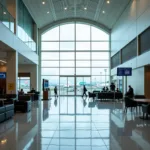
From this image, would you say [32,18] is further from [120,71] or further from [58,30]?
[120,71]

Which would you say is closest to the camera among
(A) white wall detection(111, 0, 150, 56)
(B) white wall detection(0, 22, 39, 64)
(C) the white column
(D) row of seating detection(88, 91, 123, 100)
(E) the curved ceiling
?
(B) white wall detection(0, 22, 39, 64)

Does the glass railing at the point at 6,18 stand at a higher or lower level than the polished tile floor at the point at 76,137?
higher

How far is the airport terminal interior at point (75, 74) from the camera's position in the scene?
630 centimetres

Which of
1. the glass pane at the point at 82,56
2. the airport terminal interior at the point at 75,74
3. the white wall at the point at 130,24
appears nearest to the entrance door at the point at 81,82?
the airport terminal interior at the point at 75,74

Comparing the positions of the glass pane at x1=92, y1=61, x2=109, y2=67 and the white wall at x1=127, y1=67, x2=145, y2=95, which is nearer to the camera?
the white wall at x1=127, y1=67, x2=145, y2=95

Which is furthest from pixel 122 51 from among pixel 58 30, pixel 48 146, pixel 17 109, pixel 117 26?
pixel 48 146

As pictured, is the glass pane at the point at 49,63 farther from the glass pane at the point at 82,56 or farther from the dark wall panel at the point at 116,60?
the dark wall panel at the point at 116,60

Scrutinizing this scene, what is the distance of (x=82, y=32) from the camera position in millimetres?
27562

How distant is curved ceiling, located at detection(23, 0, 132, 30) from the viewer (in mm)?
19984

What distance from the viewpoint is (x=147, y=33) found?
14312mm

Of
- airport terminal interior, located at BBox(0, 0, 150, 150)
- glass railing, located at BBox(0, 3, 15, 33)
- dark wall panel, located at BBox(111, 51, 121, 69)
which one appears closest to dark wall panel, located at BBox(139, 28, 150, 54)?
airport terminal interior, located at BBox(0, 0, 150, 150)

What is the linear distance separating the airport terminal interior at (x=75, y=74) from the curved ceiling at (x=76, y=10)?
0.09 meters

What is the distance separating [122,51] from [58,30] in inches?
357

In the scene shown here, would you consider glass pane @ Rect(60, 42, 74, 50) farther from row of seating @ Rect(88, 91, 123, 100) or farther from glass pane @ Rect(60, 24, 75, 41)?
row of seating @ Rect(88, 91, 123, 100)
